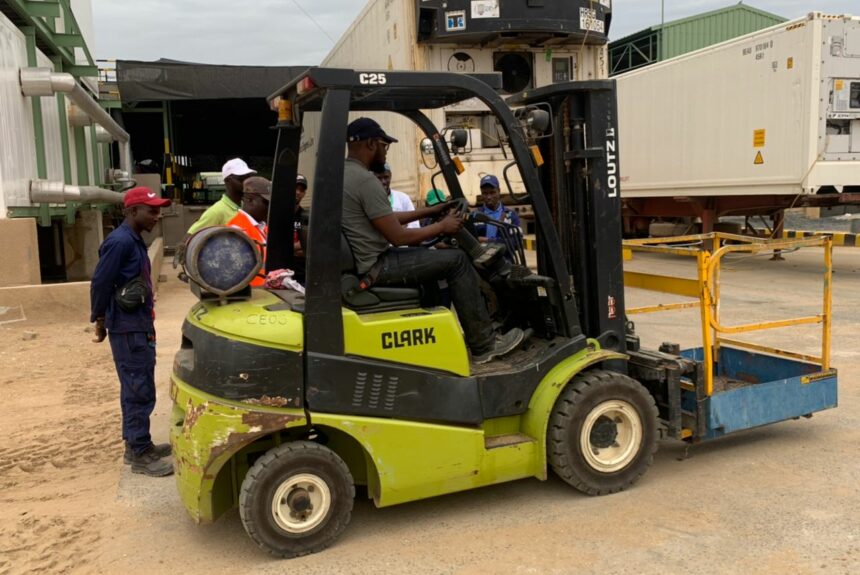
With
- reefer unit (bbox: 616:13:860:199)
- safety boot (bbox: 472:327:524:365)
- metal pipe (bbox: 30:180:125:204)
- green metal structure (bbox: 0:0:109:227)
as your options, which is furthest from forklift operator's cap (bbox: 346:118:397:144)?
reefer unit (bbox: 616:13:860:199)

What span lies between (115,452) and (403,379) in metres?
2.65

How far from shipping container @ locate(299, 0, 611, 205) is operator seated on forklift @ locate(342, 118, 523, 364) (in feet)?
18.3

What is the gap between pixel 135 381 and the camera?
4738 millimetres

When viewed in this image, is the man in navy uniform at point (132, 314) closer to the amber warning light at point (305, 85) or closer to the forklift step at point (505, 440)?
the amber warning light at point (305, 85)

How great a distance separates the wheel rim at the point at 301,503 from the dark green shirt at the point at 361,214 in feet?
3.53

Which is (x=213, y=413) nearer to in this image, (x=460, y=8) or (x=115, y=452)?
(x=115, y=452)

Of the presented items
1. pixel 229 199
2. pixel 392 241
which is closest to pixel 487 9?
pixel 229 199

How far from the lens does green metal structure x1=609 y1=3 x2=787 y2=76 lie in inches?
1077

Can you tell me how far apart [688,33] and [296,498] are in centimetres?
2798

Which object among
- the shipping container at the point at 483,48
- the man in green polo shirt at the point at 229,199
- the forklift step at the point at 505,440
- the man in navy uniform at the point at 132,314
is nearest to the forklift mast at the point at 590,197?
the forklift step at the point at 505,440

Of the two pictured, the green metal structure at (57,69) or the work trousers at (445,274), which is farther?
the green metal structure at (57,69)

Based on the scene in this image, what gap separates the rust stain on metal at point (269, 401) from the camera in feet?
11.7

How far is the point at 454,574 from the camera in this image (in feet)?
11.3

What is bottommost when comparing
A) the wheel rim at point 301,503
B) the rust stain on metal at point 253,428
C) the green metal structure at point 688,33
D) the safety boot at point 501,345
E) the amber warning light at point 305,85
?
the wheel rim at point 301,503
